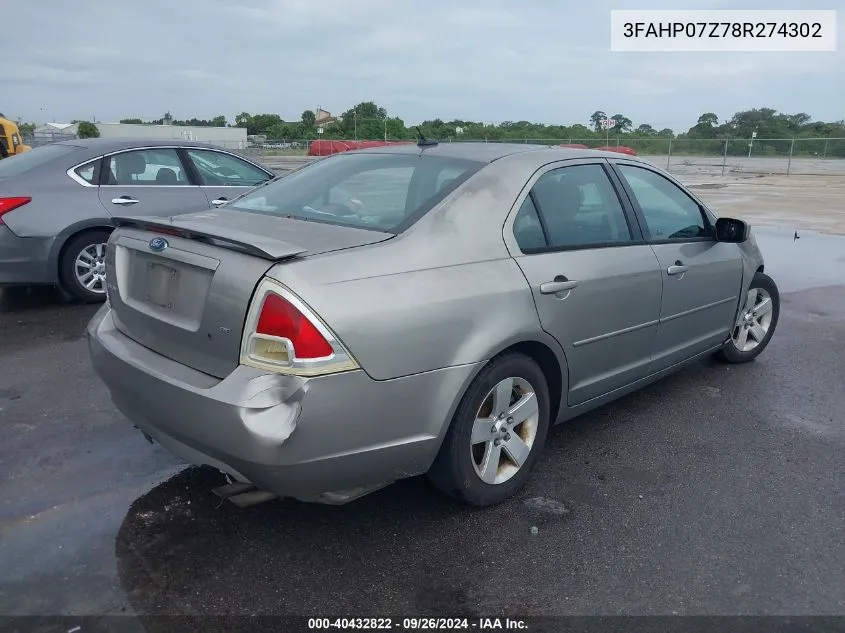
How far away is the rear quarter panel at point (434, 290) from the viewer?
8.30 ft

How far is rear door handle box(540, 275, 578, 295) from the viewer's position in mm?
3207

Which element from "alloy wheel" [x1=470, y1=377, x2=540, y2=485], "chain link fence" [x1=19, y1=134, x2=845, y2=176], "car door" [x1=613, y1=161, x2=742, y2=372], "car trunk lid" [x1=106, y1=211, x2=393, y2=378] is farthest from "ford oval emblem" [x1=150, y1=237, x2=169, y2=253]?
"chain link fence" [x1=19, y1=134, x2=845, y2=176]

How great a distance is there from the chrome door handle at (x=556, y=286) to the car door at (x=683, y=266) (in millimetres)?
903

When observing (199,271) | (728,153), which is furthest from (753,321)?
(728,153)

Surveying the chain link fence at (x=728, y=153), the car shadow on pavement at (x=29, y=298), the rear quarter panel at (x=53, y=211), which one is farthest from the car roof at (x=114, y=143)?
the chain link fence at (x=728, y=153)

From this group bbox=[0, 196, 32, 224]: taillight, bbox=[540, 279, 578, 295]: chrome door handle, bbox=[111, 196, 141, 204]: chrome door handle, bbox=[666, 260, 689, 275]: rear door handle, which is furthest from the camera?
bbox=[111, 196, 141, 204]: chrome door handle

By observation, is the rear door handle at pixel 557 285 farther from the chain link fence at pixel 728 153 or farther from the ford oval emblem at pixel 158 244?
the chain link fence at pixel 728 153

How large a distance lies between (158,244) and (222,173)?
485 cm

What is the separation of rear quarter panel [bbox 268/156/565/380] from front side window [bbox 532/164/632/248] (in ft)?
0.82

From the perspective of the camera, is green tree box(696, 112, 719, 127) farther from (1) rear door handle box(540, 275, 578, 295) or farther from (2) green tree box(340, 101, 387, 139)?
(1) rear door handle box(540, 275, 578, 295)

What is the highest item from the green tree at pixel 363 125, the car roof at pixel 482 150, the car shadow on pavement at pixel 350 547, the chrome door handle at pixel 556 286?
the green tree at pixel 363 125

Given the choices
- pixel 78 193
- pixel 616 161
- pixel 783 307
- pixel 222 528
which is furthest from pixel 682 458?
pixel 78 193

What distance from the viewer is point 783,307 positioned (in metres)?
7.01

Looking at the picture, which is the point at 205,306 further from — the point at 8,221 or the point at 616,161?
the point at 8,221
